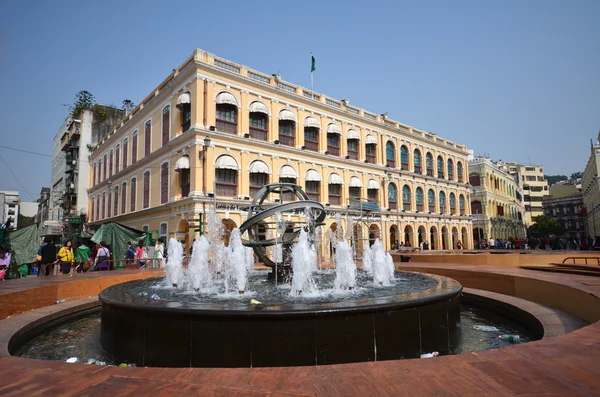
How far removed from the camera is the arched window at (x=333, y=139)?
94.7 ft

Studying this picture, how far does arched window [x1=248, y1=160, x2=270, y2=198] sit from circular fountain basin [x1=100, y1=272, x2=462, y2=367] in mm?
18880

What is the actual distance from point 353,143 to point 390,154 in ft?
16.6

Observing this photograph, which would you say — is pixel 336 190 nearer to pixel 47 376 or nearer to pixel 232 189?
pixel 232 189

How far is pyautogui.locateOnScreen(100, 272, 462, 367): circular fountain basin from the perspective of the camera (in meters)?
4.32

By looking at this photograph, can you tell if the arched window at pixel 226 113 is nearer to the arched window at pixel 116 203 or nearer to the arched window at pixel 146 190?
the arched window at pixel 146 190

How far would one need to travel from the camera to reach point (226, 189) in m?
22.8

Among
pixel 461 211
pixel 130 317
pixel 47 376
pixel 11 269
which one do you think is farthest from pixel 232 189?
pixel 461 211

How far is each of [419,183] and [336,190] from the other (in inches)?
462

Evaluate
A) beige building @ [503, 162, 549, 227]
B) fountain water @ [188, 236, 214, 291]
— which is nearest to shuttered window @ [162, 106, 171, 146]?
fountain water @ [188, 236, 214, 291]

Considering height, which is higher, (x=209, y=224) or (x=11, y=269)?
(x=209, y=224)

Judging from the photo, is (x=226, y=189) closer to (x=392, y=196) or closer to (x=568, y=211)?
(x=392, y=196)

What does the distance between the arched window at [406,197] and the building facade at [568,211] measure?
59.3m

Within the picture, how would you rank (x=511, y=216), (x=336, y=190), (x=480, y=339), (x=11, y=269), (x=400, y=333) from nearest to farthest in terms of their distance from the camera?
(x=400, y=333)
(x=480, y=339)
(x=11, y=269)
(x=336, y=190)
(x=511, y=216)

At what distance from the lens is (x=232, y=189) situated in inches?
909
